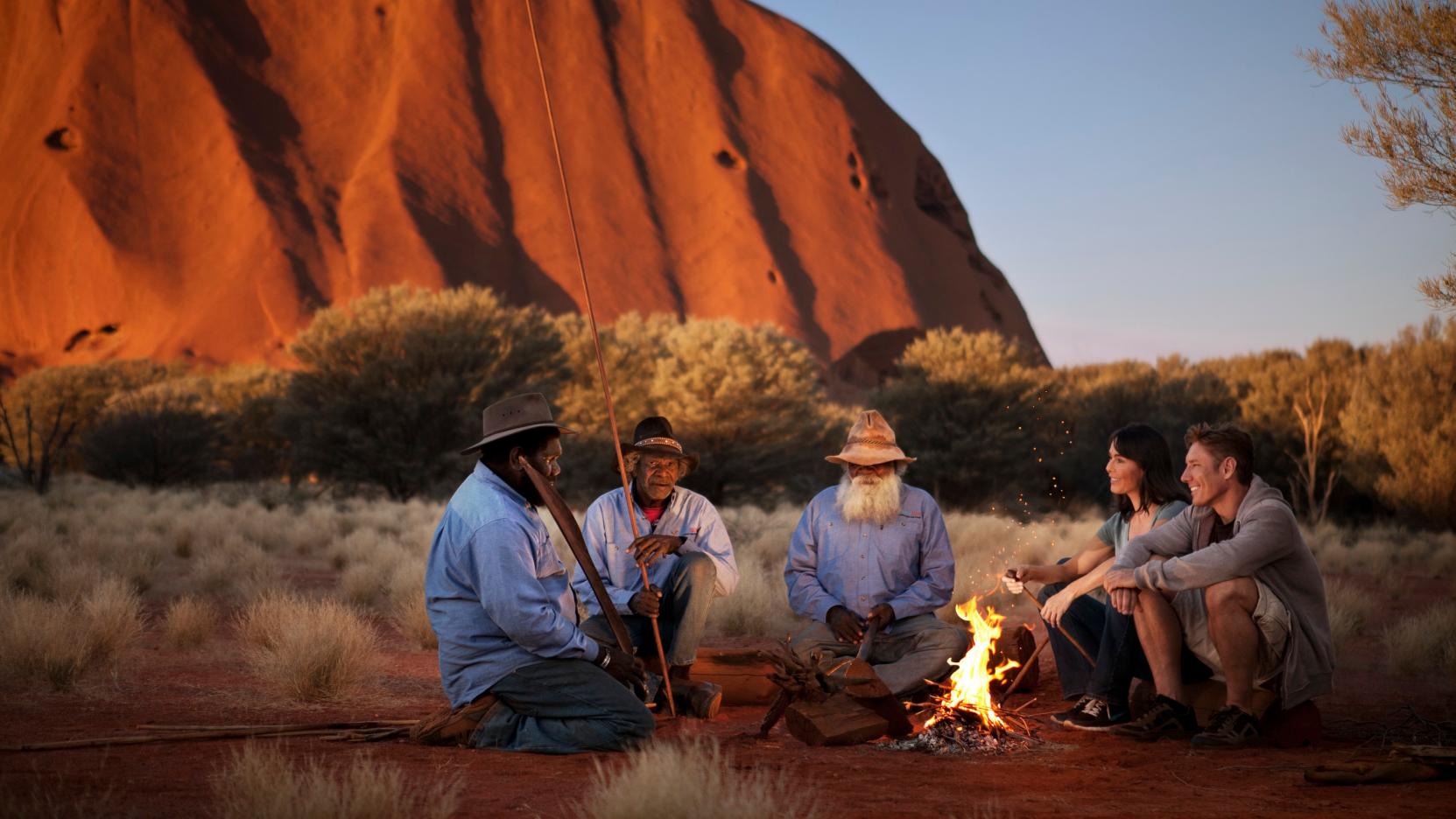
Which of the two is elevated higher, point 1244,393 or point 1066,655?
point 1244,393

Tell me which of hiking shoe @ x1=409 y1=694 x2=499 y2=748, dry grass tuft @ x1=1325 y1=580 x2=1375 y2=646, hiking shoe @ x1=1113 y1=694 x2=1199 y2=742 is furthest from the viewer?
dry grass tuft @ x1=1325 y1=580 x2=1375 y2=646

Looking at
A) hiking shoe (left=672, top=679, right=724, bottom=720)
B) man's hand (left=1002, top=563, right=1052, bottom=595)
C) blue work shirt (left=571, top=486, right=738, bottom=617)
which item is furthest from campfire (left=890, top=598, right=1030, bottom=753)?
blue work shirt (left=571, top=486, right=738, bottom=617)

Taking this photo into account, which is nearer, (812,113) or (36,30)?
(36,30)

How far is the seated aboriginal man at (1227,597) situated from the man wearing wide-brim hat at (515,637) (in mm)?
2580

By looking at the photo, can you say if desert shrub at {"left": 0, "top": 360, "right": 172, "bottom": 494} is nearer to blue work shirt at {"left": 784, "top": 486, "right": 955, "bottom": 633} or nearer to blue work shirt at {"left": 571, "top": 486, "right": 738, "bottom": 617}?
blue work shirt at {"left": 571, "top": 486, "right": 738, "bottom": 617}

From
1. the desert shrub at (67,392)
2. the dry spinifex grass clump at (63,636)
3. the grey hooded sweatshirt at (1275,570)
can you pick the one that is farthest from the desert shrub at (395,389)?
the grey hooded sweatshirt at (1275,570)

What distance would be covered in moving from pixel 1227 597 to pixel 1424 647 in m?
4.34

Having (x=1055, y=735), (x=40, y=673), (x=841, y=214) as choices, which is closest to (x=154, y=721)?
(x=40, y=673)

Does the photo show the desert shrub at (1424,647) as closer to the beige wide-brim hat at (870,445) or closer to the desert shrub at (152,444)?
the beige wide-brim hat at (870,445)

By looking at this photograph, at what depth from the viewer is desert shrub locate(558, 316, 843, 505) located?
97.5 feet

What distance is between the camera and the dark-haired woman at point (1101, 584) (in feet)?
19.9

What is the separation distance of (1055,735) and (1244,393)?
28582 mm

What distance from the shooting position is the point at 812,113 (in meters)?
60.0

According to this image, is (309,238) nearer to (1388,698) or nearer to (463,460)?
(463,460)
